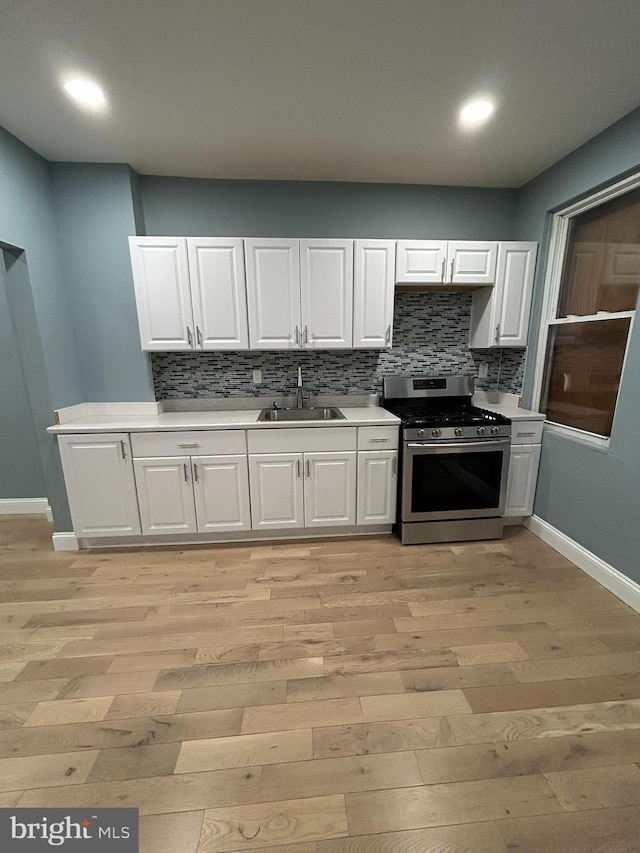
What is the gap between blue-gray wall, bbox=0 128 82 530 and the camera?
6.76 ft

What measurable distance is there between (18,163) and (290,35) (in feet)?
6.03

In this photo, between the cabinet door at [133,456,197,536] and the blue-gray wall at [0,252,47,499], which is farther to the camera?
the blue-gray wall at [0,252,47,499]

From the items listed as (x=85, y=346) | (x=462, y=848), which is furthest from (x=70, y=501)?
(x=462, y=848)

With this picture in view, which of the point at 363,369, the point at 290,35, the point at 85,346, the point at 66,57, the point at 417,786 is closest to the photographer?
the point at 417,786

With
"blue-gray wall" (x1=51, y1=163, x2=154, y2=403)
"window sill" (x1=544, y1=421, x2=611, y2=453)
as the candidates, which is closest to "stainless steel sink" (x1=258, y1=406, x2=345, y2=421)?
"blue-gray wall" (x1=51, y1=163, x2=154, y2=403)

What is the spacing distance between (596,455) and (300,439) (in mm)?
1891

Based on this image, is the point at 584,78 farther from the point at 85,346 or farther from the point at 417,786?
the point at 85,346

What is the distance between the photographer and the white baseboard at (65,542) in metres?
2.50

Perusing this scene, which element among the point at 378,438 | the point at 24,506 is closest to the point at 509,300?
the point at 378,438

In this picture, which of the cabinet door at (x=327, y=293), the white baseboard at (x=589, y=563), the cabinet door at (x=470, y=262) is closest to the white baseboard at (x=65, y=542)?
the cabinet door at (x=327, y=293)

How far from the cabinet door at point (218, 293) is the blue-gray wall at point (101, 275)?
0.48 m

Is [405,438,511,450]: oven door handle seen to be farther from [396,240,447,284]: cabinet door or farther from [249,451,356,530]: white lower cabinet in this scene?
[396,240,447,284]: cabinet door

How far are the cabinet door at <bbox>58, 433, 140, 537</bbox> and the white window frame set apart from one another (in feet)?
10.0

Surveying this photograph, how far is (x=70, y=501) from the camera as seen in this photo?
2400mm
